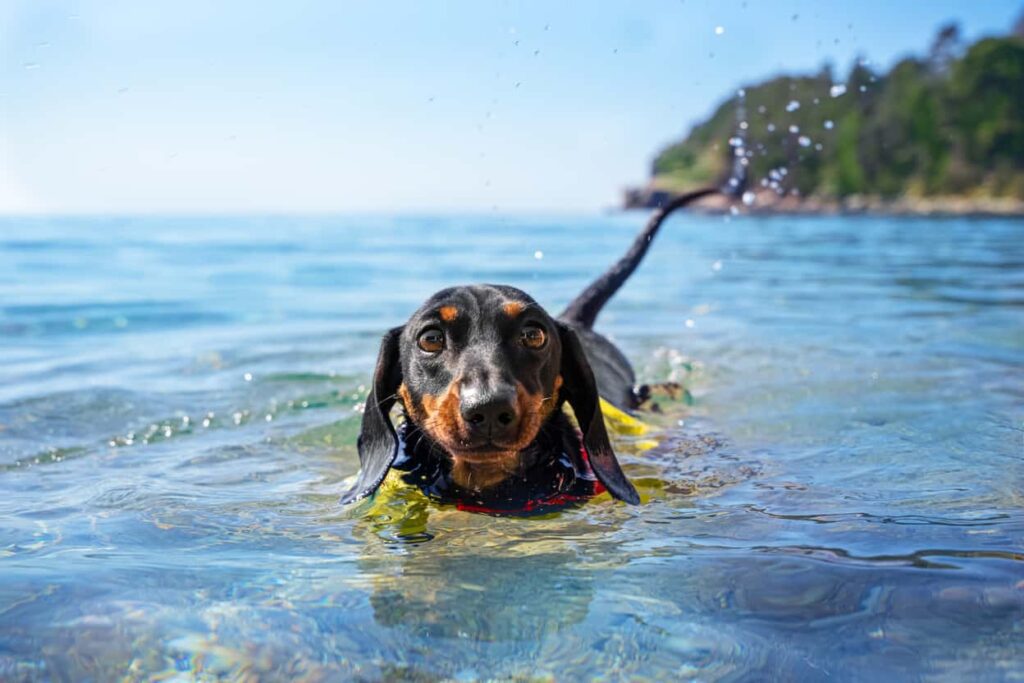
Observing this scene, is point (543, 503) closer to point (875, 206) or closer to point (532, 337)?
point (532, 337)

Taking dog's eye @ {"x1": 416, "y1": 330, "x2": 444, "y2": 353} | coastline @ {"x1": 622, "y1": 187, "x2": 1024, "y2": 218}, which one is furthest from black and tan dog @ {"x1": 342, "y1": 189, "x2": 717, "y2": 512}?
coastline @ {"x1": 622, "y1": 187, "x2": 1024, "y2": 218}

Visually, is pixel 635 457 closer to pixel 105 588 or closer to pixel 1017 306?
pixel 105 588

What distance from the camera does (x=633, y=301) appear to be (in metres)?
12.7

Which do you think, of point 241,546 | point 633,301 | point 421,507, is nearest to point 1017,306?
point 633,301

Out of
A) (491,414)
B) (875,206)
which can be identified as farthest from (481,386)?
(875,206)

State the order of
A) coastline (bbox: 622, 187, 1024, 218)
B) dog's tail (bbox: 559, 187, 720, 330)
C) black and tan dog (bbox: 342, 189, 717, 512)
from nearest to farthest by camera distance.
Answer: black and tan dog (bbox: 342, 189, 717, 512)
dog's tail (bbox: 559, 187, 720, 330)
coastline (bbox: 622, 187, 1024, 218)

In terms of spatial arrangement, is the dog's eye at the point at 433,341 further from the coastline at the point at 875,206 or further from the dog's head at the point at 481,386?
the coastline at the point at 875,206

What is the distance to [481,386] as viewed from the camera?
3572 millimetres

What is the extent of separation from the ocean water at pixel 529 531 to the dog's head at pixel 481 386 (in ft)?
0.72

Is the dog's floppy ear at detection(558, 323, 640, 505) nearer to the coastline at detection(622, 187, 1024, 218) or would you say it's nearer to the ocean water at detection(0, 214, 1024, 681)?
the ocean water at detection(0, 214, 1024, 681)

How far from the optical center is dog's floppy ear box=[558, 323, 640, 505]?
4.00m

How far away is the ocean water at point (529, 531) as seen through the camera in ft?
8.95

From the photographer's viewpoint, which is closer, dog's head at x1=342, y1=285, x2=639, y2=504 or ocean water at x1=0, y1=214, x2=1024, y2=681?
ocean water at x1=0, y1=214, x2=1024, y2=681

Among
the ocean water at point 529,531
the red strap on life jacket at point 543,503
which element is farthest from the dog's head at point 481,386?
the ocean water at point 529,531
